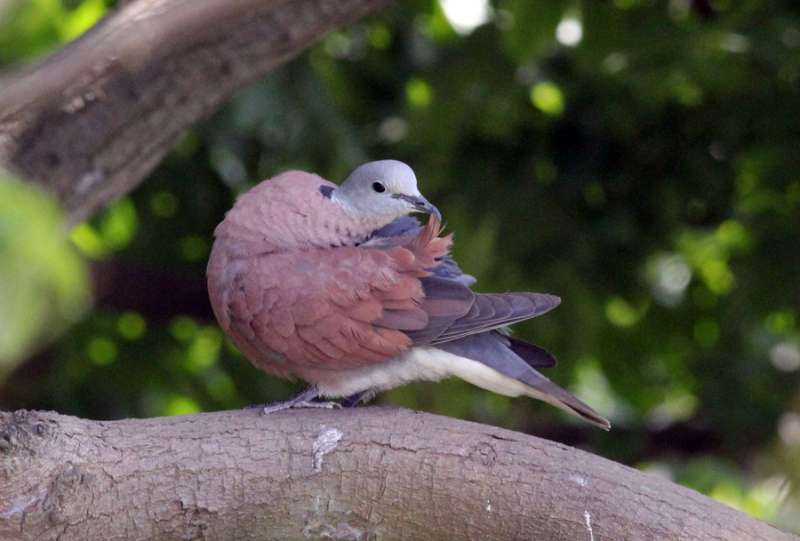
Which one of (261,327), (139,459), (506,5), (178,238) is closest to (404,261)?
(261,327)

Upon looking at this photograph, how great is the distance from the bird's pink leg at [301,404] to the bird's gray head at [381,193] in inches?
19.8

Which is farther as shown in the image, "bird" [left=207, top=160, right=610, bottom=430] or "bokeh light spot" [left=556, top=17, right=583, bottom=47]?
"bokeh light spot" [left=556, top=17, right=583, bottom=47]

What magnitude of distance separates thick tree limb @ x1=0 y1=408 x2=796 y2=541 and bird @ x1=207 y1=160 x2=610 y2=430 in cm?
23

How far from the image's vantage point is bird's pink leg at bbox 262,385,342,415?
2.90 metres

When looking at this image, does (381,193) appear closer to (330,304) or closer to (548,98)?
(330,304)

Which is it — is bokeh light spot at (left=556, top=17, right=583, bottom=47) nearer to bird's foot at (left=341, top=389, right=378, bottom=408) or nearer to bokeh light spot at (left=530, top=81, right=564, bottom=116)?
bokeh light spot at (left=530, top=81, right=564, bottom=116)

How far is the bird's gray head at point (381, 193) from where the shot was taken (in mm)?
3203

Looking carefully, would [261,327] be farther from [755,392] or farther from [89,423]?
[755,392]

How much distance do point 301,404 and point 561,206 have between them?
2050 mm

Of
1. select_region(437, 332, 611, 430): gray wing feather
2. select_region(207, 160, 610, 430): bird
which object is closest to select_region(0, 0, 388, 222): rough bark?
select_region(207, 160, 610, 430): bird

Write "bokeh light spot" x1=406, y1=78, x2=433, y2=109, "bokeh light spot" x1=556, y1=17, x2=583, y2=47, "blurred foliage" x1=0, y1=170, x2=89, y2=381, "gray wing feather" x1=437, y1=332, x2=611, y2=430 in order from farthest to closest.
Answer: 1. "bokeh light spot" x1=406, y1=78, x2=433, y2=109
2. "bokeh light spot" x1=556, y1=17, x2=583, y2=47
3. "gray wing feather" x1=437, y1=332, x2=611, y2=430
4. "blurred foliage" x1=0, y1=170, x2=89, y2=381

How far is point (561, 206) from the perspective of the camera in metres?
4.75

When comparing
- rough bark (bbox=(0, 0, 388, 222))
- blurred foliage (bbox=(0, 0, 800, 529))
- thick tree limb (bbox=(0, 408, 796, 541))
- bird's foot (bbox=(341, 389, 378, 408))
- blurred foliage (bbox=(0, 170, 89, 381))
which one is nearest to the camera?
blurred foliage (bbox=(0, 170, 89, 381))

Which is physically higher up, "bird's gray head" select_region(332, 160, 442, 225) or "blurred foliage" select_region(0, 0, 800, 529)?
"bird's gray head" select_region(332, 160, 442, 225)
